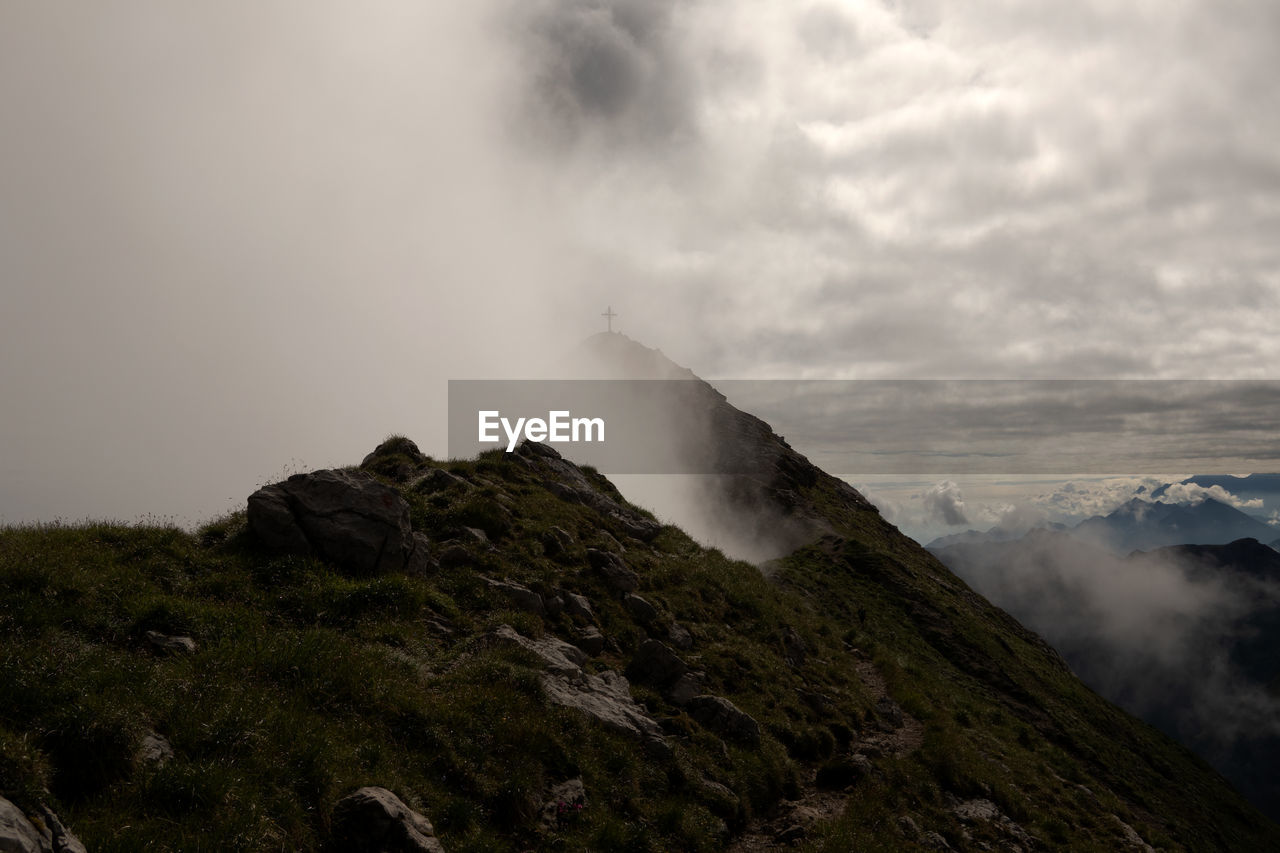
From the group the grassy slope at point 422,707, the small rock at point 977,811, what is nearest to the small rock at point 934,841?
the grassy slope at point 422,707

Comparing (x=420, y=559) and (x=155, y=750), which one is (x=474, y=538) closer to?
(x=420, y=559)

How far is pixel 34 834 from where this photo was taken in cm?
815

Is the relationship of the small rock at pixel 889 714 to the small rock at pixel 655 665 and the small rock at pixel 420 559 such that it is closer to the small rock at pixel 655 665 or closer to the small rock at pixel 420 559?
the small rock at pixel 655 665

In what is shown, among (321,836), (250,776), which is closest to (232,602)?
(250,776)

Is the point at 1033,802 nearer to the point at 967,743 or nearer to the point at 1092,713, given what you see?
the point at 967,743

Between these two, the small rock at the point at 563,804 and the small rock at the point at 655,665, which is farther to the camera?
the small rock at the point at 655,665

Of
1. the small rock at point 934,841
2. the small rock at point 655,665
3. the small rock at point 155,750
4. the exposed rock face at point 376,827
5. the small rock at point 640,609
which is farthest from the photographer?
the small rock at point 640,609

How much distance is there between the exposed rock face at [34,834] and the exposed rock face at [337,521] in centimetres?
1210

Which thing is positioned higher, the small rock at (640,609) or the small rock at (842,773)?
the small rock at (640,609)

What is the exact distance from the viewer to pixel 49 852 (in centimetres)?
824

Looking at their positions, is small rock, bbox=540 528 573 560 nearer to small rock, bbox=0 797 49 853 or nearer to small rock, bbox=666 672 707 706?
small rock, bbox=666 672 707 706

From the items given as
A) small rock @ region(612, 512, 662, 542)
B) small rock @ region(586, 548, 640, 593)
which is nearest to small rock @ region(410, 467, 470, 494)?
small rock @ region(586, 548, 640, 593)

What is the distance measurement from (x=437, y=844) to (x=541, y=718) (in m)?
5.06

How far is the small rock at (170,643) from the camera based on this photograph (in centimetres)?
1453
